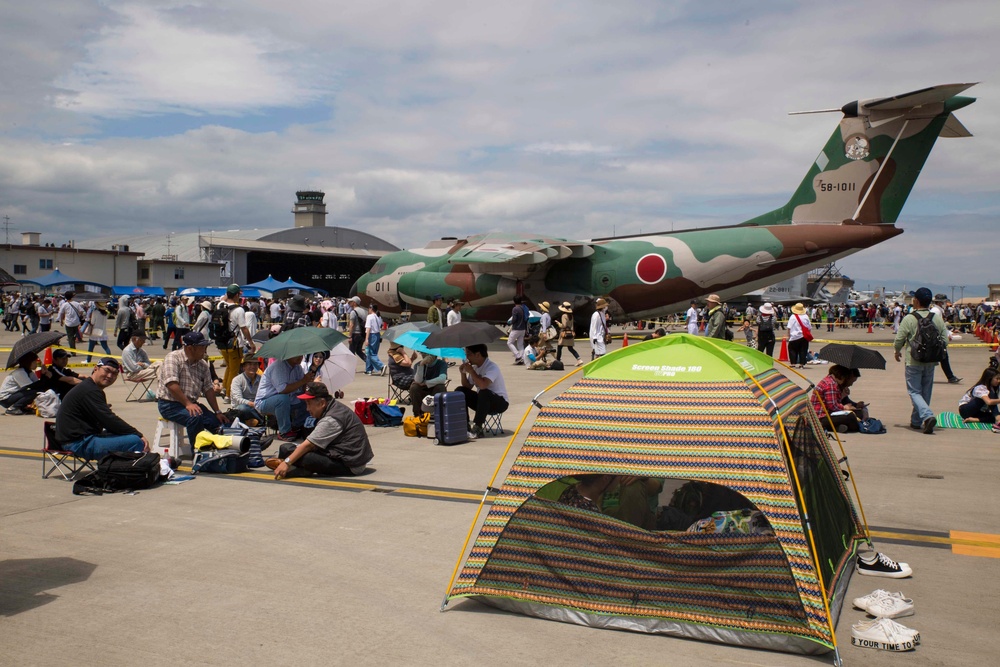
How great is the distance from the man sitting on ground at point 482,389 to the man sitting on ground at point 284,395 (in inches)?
82.2

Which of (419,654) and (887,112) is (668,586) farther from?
(887,112)

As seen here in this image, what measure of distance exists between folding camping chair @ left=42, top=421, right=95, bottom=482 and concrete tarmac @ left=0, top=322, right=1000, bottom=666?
0.55 ft

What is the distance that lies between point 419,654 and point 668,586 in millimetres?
1547

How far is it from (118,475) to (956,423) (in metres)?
10.9

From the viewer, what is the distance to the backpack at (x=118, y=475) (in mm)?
8008

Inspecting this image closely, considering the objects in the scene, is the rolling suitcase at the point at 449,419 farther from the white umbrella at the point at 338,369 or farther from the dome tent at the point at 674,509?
the dome tent at the point at 674,509

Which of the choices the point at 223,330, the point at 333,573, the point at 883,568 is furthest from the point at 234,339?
the point at 883,568

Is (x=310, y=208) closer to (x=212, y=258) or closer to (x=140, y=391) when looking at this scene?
(x=212, y=258)

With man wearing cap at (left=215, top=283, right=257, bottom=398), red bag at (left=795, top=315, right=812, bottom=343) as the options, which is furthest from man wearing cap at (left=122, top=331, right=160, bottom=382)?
red bag at (left=795, top=315, right=812, bottom=343)

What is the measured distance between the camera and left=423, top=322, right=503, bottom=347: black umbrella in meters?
10.9

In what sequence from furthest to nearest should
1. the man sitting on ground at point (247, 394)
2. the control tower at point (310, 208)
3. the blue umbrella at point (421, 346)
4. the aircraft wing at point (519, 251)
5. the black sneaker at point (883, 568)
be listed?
the control tower at point (310, 208) < the aircraft wing at point (519, 251) < the blue umbrella at point (421, 346) < the man sitting on ground at point (247, 394) < the black sneaker at point (883, 568)

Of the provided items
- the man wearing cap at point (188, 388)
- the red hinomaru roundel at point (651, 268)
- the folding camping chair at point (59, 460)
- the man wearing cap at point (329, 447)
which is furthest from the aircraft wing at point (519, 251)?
the folding camping chair at point (59, 460)

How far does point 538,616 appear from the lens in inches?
203

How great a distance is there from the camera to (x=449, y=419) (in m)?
10.6
